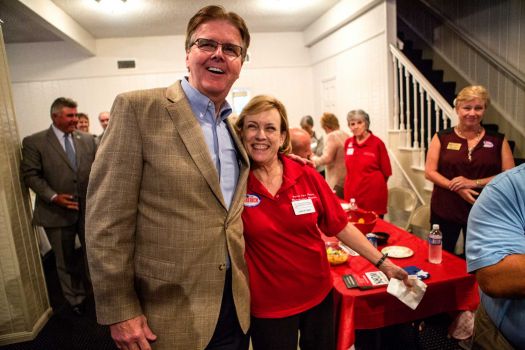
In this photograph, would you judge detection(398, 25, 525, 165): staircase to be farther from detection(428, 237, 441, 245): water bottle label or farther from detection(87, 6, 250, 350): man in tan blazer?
detection(87, 6, 250, 350): man in tan blazer

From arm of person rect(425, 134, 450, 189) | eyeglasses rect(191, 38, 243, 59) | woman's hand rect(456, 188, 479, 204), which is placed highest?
eyeglasses rect(191, 38, 243, 59)

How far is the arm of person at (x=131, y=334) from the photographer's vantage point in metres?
0.98

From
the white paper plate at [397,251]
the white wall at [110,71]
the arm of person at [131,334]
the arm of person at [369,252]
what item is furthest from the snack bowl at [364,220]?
the white wall at [110,71]

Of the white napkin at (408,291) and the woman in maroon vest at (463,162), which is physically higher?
the woman in maroon vest at (463,162)

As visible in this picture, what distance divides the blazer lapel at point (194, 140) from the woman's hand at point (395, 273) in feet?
2.62

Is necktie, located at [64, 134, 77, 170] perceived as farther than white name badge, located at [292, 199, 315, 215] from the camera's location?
Yes

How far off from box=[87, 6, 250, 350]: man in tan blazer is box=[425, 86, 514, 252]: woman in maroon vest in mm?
A: 2018

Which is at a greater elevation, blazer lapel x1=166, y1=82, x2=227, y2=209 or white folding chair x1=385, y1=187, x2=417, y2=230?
blazer lapel x1=166, y1=82, x2=227, y2=209

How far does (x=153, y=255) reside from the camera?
1011 mm

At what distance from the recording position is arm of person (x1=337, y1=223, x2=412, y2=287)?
56.0 inches

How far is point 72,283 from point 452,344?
9.81ft

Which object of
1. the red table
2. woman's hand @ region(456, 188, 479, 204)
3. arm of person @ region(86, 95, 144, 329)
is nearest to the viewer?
arm of person @ region(86, 95, 144, 329)

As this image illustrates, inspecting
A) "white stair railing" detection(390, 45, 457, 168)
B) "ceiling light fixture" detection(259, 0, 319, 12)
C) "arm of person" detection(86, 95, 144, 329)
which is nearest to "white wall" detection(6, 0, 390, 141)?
"ceiling light fixture" detection(259, 0, 319, 12)

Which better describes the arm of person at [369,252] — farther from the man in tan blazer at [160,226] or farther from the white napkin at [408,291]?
the man in tan blazer at [160,226]
